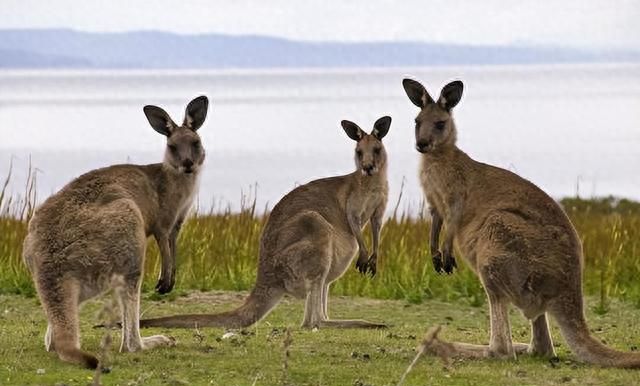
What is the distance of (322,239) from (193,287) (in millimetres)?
2929

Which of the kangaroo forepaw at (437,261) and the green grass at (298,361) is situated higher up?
the kangaroo forepaw at (437,261)

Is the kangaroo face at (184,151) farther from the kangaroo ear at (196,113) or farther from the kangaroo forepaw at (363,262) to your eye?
the kangaroo forepaw at (363,262)

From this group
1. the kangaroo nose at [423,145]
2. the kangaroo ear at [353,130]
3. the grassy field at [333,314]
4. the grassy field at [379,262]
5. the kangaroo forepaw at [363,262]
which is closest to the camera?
the grassy field at [333,314]

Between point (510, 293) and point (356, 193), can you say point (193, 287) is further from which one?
point (510, 293)

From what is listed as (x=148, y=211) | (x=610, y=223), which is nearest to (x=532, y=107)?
(x=610, y=223)

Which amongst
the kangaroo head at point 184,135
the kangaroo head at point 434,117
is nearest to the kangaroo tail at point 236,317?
the kangaroo head at point 184,135

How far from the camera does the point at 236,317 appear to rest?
9320 mm

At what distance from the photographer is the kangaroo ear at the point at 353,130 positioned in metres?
10.4

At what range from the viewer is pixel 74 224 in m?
7.99

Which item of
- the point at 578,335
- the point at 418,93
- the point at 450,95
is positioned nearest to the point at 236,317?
the point at 418,93

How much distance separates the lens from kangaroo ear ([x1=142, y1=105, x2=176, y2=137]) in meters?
9.19

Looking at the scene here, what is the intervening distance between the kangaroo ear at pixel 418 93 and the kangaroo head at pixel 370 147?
882 mm

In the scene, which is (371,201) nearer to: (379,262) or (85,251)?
(379,262)

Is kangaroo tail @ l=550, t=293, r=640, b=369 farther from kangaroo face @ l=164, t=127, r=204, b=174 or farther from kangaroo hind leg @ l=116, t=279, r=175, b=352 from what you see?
kangaroo face @ l=164, t=127, r=204, b=174
